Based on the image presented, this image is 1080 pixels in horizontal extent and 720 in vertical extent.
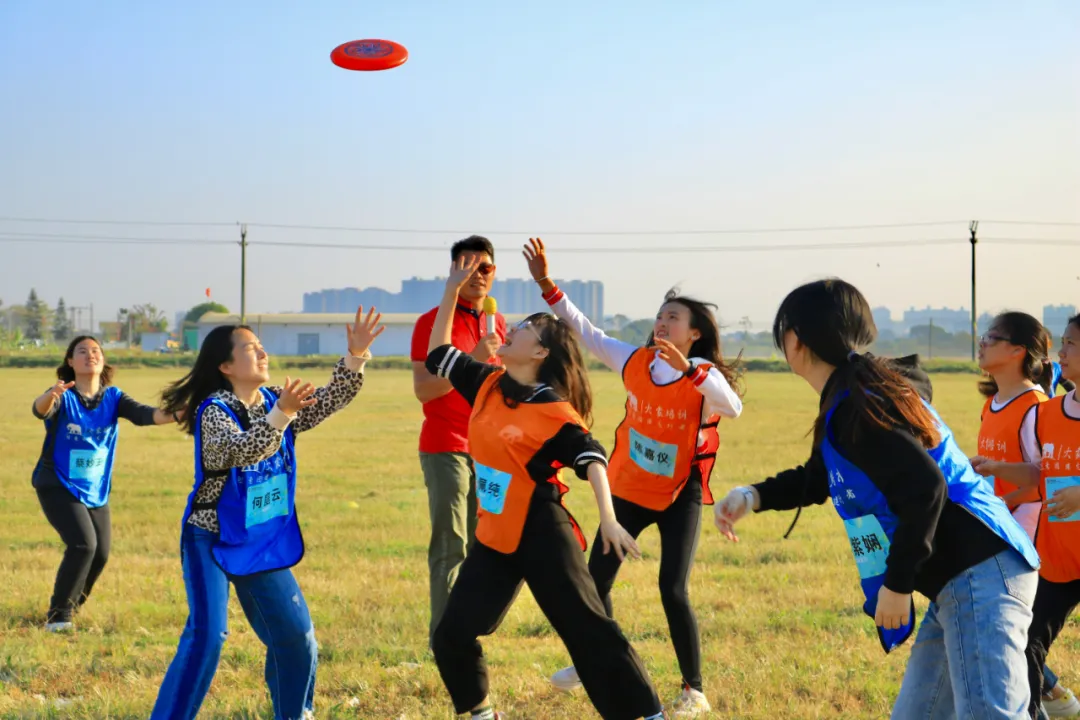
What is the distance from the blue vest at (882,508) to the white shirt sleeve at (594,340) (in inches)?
92.9

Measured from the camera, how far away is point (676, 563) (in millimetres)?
5543

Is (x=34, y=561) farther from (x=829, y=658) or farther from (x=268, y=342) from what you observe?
(x=268, y=342)

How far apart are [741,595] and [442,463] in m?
3.11

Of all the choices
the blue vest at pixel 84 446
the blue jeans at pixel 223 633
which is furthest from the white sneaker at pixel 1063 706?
the blue vest at pixel 84 446

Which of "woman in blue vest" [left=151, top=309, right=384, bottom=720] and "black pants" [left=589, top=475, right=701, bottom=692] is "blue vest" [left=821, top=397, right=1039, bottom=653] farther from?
"woman in blue vest" [left=151, top=309, right=384, bottom=720]

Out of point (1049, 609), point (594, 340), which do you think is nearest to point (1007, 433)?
point (1049, 609)

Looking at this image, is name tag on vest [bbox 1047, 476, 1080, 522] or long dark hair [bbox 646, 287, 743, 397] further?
long dark hair [bbox 646, 287, 743, 397]

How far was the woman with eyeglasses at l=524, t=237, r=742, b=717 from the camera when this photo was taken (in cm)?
550

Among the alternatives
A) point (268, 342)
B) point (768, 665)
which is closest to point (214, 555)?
point (768, 665)

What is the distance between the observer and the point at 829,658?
6.33 metres

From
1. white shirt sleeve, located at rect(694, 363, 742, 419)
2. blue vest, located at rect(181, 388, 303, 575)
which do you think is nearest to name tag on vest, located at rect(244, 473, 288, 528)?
blue vest, located at rect(181, 388, 303, 575)

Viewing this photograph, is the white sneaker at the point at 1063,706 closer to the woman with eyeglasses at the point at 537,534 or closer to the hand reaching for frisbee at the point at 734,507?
the woman with eyeglasses at the point at 537,534

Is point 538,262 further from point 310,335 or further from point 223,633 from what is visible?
point 310,335

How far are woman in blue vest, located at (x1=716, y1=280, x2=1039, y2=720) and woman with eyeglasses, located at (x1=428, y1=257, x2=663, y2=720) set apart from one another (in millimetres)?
990
